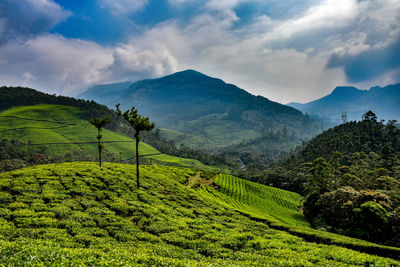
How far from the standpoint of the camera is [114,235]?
798 inches

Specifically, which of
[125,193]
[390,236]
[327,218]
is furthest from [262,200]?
[125,193]

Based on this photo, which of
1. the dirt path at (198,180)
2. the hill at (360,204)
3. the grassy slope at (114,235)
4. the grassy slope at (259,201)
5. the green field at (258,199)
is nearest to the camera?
the grassy slope at (114,235)

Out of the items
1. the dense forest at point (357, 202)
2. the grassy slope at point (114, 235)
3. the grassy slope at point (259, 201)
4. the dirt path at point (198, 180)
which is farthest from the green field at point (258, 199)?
the grassy slope at point (114, 235)

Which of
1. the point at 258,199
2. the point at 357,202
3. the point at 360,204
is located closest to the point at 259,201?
the point at 258,199

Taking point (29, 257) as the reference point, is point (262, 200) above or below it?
below

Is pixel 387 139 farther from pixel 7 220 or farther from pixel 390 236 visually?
pixel 7 220

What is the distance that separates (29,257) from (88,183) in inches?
1097

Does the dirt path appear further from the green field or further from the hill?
the hill

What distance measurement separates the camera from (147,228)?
23.4m

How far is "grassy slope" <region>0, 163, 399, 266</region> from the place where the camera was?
12.5m

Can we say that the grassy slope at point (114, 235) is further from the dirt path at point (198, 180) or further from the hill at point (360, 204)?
the dirt path at point (198, 180)

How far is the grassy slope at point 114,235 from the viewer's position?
493 inches

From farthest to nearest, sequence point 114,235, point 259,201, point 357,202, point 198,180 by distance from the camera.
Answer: point 198,180, point 259,201, point 357,202, point 114,235

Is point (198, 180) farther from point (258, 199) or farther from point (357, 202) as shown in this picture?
point (357, 202)
